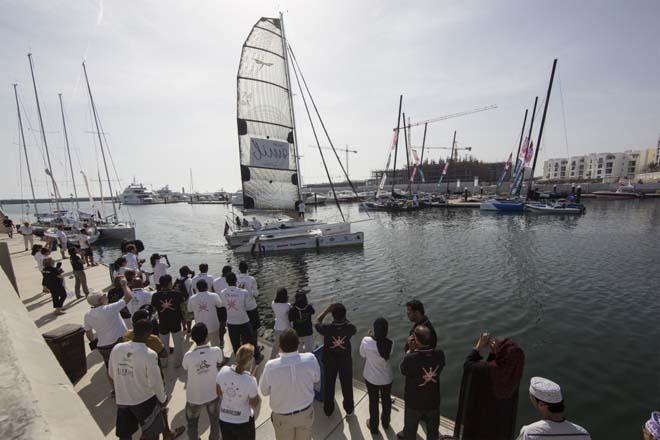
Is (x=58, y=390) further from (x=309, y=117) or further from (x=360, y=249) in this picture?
(x=309, y=117)

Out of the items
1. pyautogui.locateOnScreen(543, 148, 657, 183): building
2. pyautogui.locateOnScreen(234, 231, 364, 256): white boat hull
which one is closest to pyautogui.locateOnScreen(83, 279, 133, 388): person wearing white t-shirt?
pyautogui.locateOnScreen(234, 231, 364, 256): white boat hull

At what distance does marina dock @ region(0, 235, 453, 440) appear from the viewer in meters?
1.68

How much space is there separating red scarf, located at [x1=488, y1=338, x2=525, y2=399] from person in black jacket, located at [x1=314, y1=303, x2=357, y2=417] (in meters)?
1.95

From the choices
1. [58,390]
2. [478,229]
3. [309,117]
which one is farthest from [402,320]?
[478,229]

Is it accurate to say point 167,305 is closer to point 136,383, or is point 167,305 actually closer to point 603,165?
point 136,383

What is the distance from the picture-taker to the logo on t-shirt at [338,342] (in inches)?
182

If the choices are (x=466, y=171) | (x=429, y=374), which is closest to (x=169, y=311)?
(x=429, y=374)

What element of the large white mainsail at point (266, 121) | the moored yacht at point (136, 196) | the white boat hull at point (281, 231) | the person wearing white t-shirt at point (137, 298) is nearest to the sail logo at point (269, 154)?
the large white mainsail at point (266, 121)

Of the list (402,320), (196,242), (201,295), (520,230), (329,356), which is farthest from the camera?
(196,242)

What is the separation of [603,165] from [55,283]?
180 m

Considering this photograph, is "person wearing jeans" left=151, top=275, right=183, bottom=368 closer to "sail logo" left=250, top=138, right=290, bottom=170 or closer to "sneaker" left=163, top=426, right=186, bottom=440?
"sneaker" left=163, top=426, right=186, bottom=440

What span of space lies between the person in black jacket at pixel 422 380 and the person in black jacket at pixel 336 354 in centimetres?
102

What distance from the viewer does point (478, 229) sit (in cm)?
2953

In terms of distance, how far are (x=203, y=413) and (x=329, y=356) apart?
8.02 ft
